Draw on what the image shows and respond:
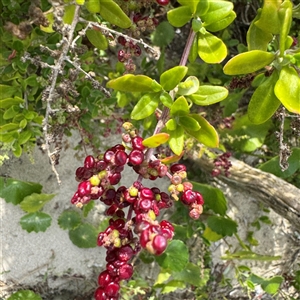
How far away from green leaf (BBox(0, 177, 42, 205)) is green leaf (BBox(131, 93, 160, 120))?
99 centimetres

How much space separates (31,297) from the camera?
216cm

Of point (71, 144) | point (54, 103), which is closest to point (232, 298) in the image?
point (71, 144)

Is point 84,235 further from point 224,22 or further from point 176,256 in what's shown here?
point 224,22

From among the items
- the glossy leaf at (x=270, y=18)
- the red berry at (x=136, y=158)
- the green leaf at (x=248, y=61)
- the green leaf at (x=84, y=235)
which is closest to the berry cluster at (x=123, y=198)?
the red berry at (x=136, y=158)

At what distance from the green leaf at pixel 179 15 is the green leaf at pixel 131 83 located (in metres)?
0.19

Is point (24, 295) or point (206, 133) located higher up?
point (206, 133)

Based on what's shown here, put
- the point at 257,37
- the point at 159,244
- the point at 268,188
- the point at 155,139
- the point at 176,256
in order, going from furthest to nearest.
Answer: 1. the point at 176,256
2. the point at 268,188
3. the point at 257,37
4. the point at 155,139
5. the point at 159,244

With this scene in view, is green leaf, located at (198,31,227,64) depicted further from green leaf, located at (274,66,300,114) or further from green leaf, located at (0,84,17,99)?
green leaf, located at (0,84,17,99)

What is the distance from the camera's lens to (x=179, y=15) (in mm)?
1170

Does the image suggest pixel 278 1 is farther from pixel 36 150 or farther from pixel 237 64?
pixel 36 150

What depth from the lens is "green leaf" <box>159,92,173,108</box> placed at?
1.17m

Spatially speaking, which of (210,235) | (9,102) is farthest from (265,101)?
(210,235)

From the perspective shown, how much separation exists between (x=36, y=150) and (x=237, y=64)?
130cm

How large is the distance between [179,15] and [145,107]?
0.27 metres
